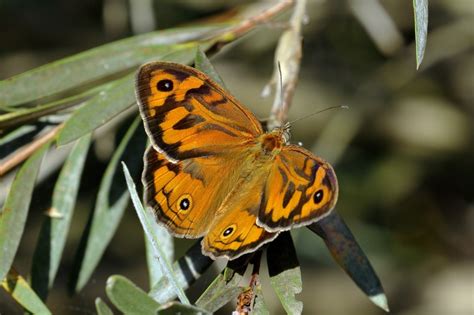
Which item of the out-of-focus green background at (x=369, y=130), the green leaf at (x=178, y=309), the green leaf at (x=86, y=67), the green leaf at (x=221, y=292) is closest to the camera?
the green leaf at (x=178, y=309)

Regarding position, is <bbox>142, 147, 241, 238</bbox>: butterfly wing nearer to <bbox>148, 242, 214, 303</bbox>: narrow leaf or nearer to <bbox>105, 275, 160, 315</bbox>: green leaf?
<bbox>148, 242, 214, 303</bbox>: narrow leaf

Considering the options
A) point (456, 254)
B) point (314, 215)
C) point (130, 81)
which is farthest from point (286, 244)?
point (456, 254)

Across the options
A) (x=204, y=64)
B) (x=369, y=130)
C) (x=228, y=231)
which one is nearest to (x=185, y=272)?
(x=228, y=231)

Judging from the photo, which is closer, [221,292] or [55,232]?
[221,292]

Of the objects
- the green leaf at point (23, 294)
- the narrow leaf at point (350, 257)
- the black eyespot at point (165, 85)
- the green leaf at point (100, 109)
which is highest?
the green leaf at point (100, 109)

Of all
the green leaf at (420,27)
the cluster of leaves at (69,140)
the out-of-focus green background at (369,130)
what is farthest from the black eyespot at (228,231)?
the out-of-focus green background at (369,130)

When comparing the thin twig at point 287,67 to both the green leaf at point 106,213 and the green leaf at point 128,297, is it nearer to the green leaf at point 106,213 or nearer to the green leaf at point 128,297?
the green leaf at point 106,213

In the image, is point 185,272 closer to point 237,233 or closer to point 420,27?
point 237,233
